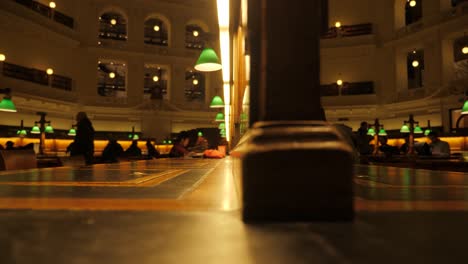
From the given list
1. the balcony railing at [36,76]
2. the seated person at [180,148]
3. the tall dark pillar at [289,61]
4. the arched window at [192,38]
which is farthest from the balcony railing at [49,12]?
the tall dark pillar at [289,61]

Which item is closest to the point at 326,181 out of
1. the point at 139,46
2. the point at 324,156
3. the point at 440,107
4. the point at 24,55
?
the point at 324,156

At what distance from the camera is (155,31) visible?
940 inches

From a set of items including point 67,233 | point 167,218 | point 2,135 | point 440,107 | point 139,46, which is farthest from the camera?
point 139,46

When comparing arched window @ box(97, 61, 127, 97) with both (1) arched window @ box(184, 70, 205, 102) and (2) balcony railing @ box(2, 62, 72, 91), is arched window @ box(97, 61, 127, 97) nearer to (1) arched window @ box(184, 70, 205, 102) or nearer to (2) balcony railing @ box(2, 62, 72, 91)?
(1) arched window @ box(184, 70, 205, 102)

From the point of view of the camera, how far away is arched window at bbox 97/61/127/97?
23.3m

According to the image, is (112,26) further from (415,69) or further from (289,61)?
(289,61)

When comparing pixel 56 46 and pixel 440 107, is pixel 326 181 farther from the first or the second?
pixel 56 46

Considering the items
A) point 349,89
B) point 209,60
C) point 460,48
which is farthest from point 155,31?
point 209,60

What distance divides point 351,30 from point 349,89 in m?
3.12

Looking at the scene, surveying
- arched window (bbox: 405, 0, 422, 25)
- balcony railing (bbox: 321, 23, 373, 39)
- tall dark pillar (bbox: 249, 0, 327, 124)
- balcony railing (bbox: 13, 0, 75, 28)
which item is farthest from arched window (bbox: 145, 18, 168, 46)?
tall dark pillar (bbox: 249, 0, 327, 124)

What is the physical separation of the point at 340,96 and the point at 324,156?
17820 mm

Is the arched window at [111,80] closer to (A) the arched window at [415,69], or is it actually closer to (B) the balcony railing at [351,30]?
(B) the balcony railing at [351,30]

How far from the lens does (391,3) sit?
17172mm

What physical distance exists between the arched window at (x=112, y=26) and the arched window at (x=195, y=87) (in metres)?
5.39
